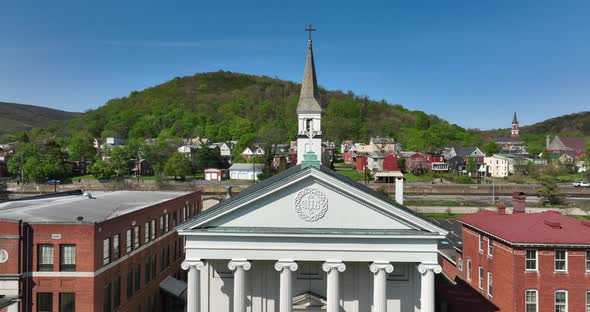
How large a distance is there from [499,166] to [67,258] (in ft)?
401

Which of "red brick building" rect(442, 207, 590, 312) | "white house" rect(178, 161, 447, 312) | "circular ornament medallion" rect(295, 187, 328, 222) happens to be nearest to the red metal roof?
"red brick building" rect(442, 207, 590, 312)

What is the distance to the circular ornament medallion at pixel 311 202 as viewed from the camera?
20.3 metres

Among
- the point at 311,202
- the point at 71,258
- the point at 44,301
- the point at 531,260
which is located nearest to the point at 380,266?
the point at 311,202

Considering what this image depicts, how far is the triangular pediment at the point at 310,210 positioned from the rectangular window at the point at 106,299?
7.21 metres

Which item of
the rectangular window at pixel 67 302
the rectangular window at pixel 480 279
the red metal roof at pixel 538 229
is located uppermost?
the red metal roof at pixel 538 229

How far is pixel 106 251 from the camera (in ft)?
76.4

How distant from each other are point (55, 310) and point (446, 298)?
2210 centimetres

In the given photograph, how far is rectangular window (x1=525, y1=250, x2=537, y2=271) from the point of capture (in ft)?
79.3

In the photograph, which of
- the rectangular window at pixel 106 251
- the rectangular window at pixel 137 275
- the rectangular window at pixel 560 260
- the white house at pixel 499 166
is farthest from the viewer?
the white house at pixel 499 166

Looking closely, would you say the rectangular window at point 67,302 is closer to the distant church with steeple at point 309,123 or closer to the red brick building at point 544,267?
the distant church with steeple at point 309,123

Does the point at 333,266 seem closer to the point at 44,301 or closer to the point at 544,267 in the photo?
the point at 544,267

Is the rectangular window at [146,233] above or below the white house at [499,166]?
below

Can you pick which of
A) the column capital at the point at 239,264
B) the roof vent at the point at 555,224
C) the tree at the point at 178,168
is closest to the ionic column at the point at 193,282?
the column capital at the point at 239,264

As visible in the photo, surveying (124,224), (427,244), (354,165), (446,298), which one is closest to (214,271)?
(124,224)
